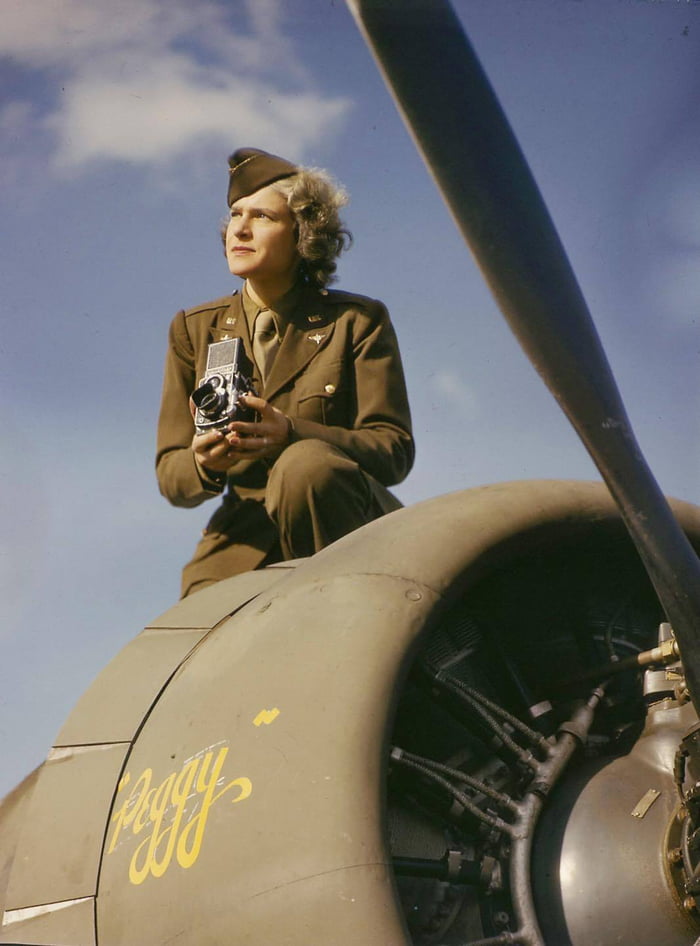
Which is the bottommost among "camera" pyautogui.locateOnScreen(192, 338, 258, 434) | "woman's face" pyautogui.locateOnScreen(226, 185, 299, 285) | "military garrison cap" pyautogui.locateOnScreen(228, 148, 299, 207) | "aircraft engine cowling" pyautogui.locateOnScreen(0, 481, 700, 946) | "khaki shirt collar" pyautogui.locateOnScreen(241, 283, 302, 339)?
"aircraft engine cowling" pyautogui.locateOnScreen(0, 481, 700, 946)

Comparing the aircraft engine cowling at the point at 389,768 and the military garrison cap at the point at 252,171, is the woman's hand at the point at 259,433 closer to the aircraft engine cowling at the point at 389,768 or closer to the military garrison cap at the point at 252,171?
the aircraft engine cowling at the point at 389,768

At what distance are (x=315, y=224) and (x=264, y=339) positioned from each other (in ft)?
1.37

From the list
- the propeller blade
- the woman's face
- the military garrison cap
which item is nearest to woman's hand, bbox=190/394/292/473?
the woman's face

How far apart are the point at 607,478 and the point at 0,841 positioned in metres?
1.70

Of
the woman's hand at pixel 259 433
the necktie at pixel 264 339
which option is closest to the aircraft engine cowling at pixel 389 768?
the woman's hand at pixel 259 433

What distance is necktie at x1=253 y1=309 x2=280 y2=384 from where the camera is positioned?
4.28m

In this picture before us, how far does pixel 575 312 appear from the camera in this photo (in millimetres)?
2041

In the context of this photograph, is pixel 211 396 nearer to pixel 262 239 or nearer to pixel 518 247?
pixel 262 239

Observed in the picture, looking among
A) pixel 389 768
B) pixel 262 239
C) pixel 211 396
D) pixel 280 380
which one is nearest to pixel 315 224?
pixel 262 239

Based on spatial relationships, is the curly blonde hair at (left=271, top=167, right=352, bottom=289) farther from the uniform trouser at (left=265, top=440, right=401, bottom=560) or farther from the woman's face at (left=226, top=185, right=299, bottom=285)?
the uniform trouser at (left=265, top=440, right=401, bottom=560)

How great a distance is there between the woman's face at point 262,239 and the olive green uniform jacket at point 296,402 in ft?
0.47

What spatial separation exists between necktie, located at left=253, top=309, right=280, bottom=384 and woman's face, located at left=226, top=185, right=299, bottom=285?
4.8 inches

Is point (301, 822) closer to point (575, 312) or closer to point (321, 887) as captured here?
point (321, 887)

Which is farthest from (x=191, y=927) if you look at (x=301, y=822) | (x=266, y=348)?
(x=266, y=348)
